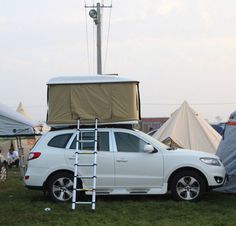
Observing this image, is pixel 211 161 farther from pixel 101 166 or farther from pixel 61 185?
pixel 61 185

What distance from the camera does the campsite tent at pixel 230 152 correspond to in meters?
12.5

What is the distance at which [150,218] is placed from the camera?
366 inches

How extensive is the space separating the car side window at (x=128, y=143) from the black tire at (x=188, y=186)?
104cm

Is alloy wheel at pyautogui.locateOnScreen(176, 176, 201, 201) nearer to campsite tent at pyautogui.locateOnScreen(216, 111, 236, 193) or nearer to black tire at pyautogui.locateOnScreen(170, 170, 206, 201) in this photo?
black tire at pyautogui.locateOnScreen(170, 170, 206, 201)

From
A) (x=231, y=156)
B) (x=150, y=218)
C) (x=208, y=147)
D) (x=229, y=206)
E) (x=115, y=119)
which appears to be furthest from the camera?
(x=208, y=147)

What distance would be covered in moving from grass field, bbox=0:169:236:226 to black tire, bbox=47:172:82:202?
0.23m

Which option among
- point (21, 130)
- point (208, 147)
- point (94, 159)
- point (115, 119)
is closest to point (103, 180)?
point (94, 159)

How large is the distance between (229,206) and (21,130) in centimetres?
587

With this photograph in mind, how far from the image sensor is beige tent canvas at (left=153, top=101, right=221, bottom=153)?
2017 centimetres

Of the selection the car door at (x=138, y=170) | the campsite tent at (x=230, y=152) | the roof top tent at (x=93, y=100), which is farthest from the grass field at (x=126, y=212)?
the roof top tent at (x=93, y=100)

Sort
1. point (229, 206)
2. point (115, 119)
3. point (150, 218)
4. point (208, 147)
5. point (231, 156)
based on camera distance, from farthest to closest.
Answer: point (208, 147)
point (231, 156)
point (115, 119)
point (229, 206)
point (150, 218)

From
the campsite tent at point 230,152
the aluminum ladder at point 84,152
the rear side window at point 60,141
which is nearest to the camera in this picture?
the aluminum ladder at point 84,152

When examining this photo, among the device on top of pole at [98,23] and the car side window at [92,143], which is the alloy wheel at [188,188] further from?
the device on top of pole at [98,23]

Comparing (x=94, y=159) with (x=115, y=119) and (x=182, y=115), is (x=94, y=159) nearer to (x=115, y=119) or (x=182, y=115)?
(x=115, y=119)
